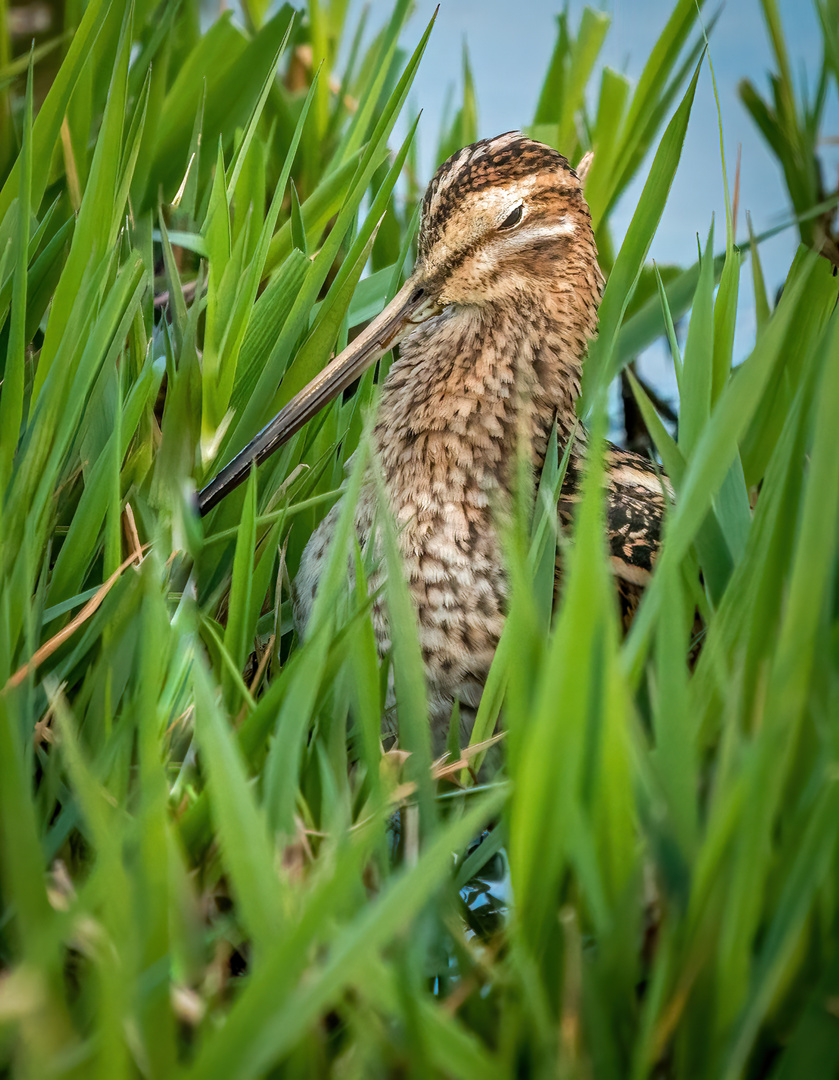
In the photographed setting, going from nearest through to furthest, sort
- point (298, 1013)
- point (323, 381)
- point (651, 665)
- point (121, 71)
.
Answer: point (298, 1013), point (651, 665), point (121, 71), point (323, 381)

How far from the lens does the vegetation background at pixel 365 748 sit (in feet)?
1.81

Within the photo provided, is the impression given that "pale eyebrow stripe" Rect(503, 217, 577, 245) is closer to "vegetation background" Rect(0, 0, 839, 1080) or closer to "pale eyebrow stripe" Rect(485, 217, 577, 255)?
"pale eyebrow stripe" Rect(485, 217, 577, 255)

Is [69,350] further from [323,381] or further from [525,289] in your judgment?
[525,289]

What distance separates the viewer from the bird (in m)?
1.21

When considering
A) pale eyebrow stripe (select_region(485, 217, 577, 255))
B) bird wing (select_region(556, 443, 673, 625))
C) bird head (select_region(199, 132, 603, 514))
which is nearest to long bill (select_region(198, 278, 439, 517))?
bird head (select_region(199, 132, 603, 514))

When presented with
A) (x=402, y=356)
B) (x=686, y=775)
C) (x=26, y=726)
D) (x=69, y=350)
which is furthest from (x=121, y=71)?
(x=686, y=775)

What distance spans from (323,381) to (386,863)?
69 centimetres

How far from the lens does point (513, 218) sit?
1.39m

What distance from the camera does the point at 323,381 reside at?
1289 millimetres

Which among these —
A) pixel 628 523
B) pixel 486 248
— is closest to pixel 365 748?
pixel 628 523

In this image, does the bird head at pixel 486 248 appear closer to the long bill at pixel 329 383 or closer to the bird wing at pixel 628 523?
the long bill at pixel 329 383

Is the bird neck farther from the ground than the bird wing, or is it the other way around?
the bird neck

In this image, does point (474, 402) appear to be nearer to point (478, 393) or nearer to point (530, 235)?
point (478, 393)

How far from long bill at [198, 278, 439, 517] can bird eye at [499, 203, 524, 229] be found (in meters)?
0.14
